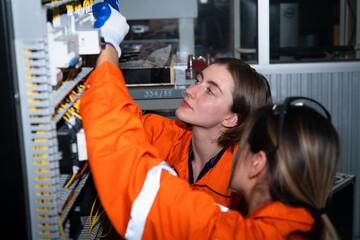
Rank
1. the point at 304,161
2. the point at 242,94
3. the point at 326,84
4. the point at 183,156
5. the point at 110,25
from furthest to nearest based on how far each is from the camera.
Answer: the point at 326,84 < the point at 183,156 < the point at 242,94 < the point at 110,25 < the point at 304,161

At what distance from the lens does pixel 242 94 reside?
5.53 ft

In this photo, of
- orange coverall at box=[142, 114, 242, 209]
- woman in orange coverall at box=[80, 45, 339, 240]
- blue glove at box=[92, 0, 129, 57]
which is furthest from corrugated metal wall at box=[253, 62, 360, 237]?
woman in orange coverall at box=[80, 45, 339, 240]

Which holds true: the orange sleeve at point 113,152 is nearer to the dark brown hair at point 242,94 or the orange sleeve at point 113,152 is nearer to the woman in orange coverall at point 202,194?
the woman in orange coverall at point 202,194

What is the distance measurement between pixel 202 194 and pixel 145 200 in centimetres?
15

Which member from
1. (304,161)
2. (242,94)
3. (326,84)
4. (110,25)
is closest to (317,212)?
(304,161)

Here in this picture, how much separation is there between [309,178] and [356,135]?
5.99ft

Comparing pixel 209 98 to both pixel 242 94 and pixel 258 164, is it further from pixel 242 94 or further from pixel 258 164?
pixel 258 164

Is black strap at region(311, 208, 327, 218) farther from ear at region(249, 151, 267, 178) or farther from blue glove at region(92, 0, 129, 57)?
blue glove at region(92, 0, 129, 57)

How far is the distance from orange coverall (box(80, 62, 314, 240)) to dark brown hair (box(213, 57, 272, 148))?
1.91 ft

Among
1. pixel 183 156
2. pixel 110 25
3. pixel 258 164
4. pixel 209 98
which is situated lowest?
pixel 183 156

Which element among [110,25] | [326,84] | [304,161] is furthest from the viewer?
[326,84]

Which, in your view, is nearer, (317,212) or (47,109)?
(47,109)

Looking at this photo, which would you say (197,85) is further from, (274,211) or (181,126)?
(274,211)

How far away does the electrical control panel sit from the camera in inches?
38.1
